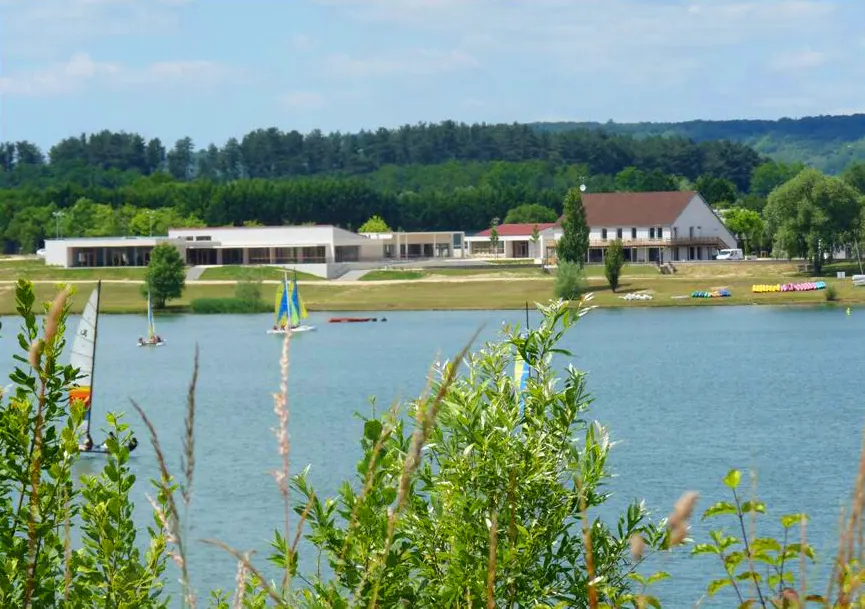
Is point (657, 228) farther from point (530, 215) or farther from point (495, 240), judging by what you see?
point (530, 215)

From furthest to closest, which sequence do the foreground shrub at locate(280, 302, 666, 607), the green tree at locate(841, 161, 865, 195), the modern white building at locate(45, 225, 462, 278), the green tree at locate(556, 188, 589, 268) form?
the green tree at locate(841, 161, 865, 195) → the modern white building at locate(45, 225, 462, 278) → the green tree at locate(556, 188, 589, 268) → the foreground shrub at locate(280, 302, 666, 607)

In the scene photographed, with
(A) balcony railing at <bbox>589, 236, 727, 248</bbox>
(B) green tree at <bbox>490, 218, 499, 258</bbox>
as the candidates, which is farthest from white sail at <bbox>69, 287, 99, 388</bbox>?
(B) green tree at <bbox>490, 218, 499, 258</bbox>

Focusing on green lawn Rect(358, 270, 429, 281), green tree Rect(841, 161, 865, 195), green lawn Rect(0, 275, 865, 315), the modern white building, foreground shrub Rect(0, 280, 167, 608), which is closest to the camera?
foreground shrub Rect(0, 280, 167, 608)

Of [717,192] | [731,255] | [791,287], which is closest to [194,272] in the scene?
[731,255]

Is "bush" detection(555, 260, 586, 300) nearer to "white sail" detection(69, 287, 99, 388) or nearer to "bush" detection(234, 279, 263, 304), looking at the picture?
"bush" detection(234, 279, 263, 304)

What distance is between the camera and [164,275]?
104 meters

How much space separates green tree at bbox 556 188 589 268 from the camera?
101250 millimetres

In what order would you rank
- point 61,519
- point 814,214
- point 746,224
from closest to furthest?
point 61,519
point 814,214
point 746,224

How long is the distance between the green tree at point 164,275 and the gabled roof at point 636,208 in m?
35.9

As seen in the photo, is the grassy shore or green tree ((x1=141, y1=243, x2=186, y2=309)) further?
green tree ((x1=141, y1=243, x2=186, y2=309))

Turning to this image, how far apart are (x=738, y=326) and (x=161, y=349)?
33900mm

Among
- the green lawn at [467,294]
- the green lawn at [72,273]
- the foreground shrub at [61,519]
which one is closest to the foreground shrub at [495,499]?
→ the foreground shrub at [61,519]

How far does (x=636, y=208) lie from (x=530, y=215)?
3650cm

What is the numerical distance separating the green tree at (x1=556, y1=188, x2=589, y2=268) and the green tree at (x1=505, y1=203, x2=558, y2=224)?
55.9m
